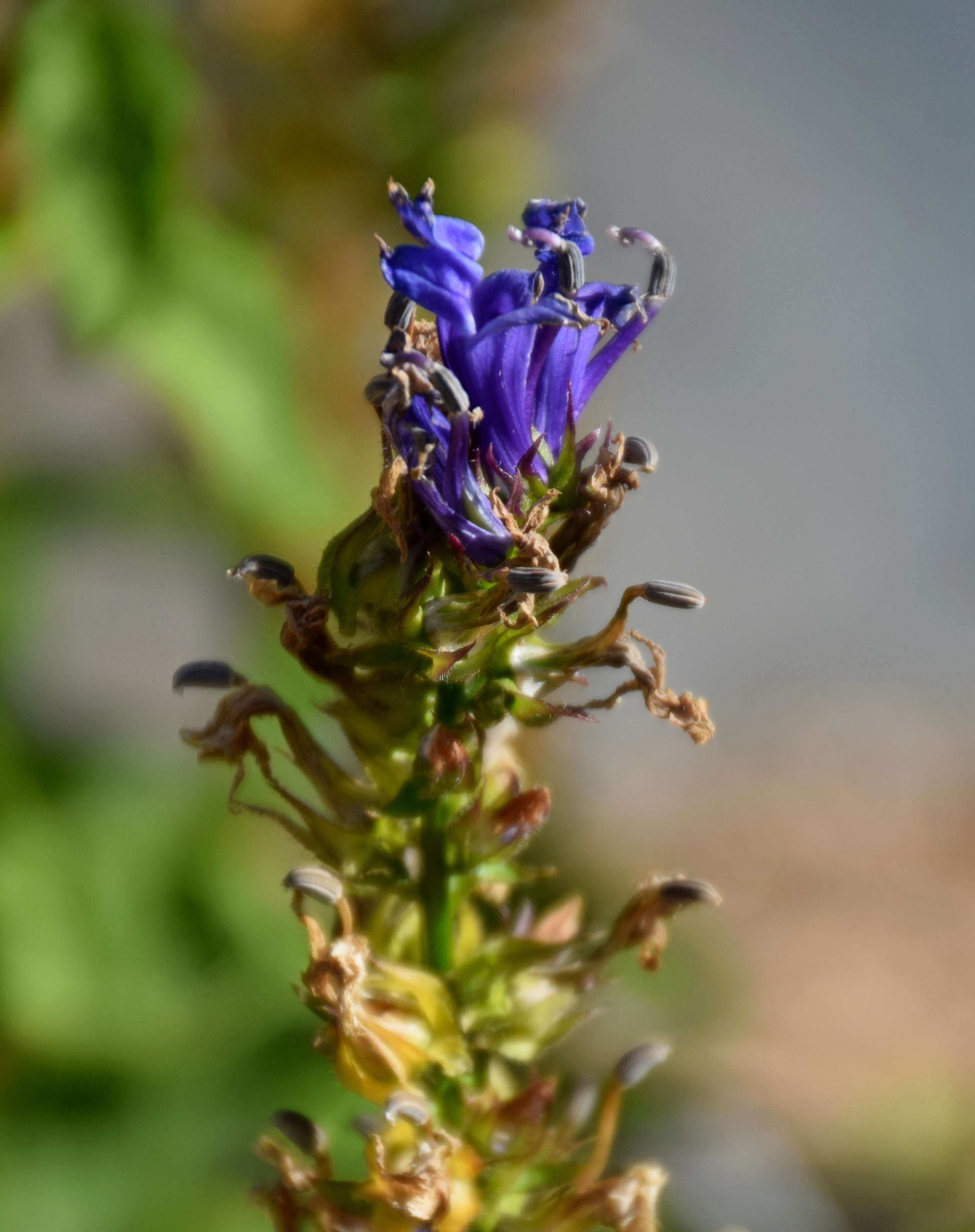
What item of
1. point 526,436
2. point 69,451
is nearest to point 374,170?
point 69,451

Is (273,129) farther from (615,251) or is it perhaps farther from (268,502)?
(615,251)

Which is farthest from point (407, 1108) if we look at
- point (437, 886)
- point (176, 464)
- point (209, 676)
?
point (176, 464)

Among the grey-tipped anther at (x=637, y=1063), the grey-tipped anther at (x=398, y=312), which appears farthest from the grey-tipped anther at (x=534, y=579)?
the grey-tipped anther at (x=637, y=1063)

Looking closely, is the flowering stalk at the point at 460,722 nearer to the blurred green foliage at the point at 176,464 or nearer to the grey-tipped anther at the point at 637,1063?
the grey-tipped anther at the point at 637,1063

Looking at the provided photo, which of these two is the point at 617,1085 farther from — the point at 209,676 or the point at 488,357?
the point at 488,357

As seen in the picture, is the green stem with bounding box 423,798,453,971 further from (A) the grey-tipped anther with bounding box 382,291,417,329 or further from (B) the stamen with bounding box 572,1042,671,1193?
(A) the grey-tipped anther with bounding box 382,291,417,329

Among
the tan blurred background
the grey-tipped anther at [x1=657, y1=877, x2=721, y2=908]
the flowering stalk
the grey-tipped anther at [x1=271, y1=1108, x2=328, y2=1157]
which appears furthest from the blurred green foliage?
the grey-tipped anther at [x1=657, y1=877, x2=721, y2=908]
